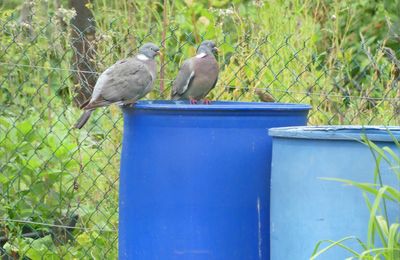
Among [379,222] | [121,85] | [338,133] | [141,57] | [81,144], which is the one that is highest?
[141,57]

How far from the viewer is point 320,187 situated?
10.0 ft

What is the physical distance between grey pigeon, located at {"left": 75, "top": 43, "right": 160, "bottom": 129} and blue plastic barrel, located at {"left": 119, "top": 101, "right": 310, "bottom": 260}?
532mm

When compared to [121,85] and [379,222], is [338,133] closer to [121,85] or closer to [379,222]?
[379,222]

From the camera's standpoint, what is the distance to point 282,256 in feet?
10.5

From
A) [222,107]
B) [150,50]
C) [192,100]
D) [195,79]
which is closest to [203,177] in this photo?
[222,107]

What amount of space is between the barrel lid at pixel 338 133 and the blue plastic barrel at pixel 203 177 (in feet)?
0.63

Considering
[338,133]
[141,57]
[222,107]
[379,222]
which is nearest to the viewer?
[379,222]

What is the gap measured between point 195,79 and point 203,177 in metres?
1.24

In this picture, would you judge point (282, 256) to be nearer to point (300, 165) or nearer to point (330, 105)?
point (300, 165)

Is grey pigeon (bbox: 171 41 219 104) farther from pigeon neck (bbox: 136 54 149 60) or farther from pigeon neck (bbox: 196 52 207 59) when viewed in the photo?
pigeon neck (bbox: 136 54 149 60)

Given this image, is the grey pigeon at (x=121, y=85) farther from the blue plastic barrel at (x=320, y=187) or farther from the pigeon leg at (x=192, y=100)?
the blue plastic barrel at (x=320, y=187)

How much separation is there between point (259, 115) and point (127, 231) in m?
0.67

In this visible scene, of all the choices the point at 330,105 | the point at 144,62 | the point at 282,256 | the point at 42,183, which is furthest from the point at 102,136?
the point at 282,256

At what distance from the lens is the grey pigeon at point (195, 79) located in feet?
15.0
